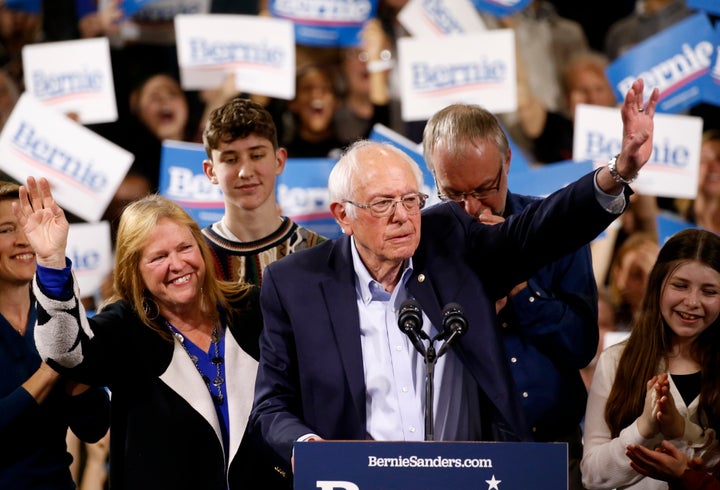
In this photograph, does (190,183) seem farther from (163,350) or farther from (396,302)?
(396,302)

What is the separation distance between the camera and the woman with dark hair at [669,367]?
9.59ft

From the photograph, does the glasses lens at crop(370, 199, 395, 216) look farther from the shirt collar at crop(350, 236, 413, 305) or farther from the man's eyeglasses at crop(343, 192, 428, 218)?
the shirt collar at crop(350, 236, 413, 305)

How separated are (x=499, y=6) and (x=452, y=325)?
3415 mm

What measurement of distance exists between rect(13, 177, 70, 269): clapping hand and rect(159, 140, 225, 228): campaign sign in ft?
7.35

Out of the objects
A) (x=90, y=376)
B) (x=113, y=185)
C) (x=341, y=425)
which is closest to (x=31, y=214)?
(x=90, y=376)

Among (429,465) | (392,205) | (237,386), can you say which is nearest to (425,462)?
(429,465)

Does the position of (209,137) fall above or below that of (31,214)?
above

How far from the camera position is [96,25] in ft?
17.5

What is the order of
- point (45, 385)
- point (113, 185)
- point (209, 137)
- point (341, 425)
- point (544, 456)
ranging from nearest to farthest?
point (544, 456) → point (341, 425) → point (45, 385) → point (209, 137) → point (113, 185)

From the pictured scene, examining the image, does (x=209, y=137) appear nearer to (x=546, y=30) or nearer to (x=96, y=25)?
(x=96, y=25)

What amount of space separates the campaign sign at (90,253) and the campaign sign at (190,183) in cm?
41

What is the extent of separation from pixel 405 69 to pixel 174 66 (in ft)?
4.21

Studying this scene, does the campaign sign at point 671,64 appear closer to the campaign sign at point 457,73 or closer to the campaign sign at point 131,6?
the campaign sign at point 457,73

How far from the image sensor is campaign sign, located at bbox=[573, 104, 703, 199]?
534 cm
